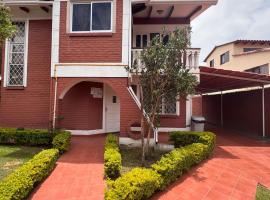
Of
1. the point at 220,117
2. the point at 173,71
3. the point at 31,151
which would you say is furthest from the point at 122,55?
the point at 220,117

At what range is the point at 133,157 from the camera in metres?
9.51

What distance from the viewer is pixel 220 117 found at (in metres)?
22.8

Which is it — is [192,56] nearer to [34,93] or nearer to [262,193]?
[262,193]

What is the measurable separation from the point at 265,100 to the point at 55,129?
435 inches

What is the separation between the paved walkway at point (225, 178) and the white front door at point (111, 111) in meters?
5.47

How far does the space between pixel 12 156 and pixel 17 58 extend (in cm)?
586

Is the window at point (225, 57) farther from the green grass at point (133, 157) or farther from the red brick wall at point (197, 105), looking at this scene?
the green grass at point (133, 157)

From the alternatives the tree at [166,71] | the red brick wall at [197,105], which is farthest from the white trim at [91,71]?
the red brick wall at [197,105]

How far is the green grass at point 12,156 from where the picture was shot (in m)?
7.82

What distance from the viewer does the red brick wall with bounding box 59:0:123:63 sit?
11391 mm

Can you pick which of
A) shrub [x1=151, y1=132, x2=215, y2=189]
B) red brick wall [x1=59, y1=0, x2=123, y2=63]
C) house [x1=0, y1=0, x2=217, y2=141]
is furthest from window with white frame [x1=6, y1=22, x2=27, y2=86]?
shrub [x1=151, y1=132, x2=215, y2=189]

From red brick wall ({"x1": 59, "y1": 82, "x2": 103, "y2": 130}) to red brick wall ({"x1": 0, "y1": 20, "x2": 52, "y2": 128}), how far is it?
1008mm

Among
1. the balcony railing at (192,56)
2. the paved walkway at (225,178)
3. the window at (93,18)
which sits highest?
the window at (93,18)

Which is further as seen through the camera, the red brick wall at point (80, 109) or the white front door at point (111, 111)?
the white front door at point (111, 111)
